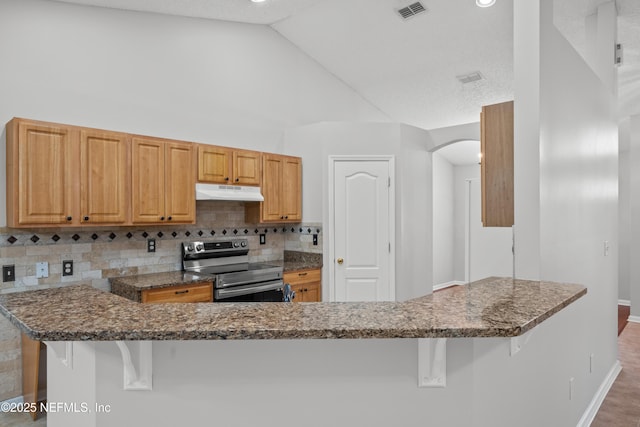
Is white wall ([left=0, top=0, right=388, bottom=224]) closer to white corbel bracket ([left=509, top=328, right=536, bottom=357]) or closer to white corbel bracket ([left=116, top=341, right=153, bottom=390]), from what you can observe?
white corbel bracket ([left=116, top=341, right=153, bottom=390])

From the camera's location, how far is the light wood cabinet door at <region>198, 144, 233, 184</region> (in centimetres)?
386

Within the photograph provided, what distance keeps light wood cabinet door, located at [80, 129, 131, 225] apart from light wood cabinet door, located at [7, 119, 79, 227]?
67 millimetres

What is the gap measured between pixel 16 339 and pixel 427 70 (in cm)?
495

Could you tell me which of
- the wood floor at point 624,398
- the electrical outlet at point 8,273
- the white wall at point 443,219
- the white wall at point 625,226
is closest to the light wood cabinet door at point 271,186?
the electrical outlet at point 8,273

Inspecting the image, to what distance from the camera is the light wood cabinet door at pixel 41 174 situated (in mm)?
2760

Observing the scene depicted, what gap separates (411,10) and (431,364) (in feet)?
12.3

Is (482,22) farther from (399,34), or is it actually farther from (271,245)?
(271,245)

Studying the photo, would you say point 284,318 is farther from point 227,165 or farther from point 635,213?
point 635,213

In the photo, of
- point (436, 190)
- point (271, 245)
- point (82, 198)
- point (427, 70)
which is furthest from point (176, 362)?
point (436, 190)

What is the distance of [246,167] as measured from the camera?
4.26m

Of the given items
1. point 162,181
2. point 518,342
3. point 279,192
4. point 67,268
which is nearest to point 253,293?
point 279,192

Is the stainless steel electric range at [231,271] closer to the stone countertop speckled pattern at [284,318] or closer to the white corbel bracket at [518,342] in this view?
the stone countertop speckled pattern at [284,318]

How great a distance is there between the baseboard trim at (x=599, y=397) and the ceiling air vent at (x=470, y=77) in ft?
11.1

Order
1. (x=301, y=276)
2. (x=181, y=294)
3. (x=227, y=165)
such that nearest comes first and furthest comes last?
(x=181, y=294)
(x=227, y=165)
(x=301, y=276)
